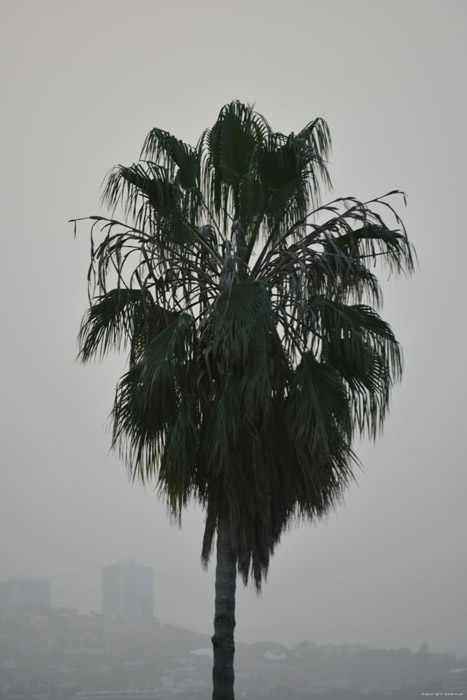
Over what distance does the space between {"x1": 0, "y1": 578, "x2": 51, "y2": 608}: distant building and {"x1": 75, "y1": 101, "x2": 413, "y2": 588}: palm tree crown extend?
35.5 feet

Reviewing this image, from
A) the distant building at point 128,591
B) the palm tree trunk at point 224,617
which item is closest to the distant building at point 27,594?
the distant building at point 128,591

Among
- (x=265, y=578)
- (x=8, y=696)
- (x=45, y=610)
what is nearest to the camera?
(x=265, y=578)

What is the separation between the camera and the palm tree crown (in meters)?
7.04

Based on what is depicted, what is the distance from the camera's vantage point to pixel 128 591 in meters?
18.1

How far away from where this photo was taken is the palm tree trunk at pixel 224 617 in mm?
7535

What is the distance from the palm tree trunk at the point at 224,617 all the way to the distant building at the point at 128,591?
402 inches

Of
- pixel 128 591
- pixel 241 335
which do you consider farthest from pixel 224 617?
pixel 128 591

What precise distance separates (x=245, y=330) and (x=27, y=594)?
13.1 meters

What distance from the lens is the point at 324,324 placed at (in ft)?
23.8

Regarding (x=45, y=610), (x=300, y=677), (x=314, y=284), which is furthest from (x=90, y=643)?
Answer: (x=314, y=284)

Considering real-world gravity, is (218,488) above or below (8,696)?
above

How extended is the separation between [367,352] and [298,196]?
1.75 meters

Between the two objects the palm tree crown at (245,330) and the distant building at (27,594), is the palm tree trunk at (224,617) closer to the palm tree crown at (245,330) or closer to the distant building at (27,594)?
the palm tree crown at (245,330)

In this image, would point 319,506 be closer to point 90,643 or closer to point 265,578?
point 265,578
